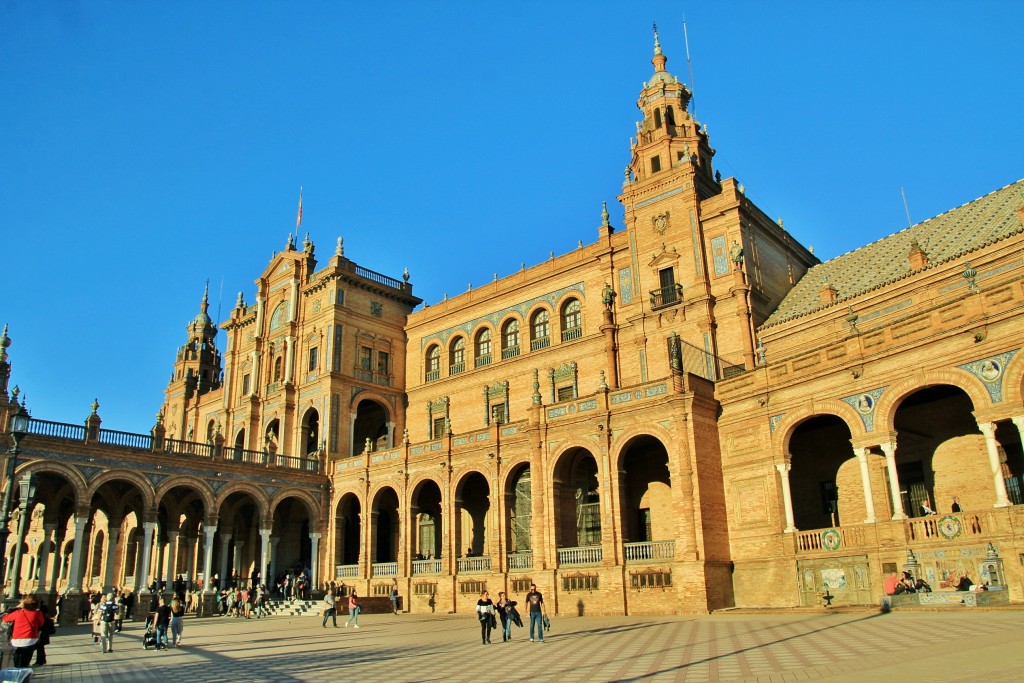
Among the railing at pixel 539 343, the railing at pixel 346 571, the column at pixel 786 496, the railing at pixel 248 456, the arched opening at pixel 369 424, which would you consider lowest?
the railing at pixel 346 571

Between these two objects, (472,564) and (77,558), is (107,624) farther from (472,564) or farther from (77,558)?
(472,564)

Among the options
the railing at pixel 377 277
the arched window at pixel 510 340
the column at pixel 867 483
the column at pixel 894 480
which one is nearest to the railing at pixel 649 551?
the column at pixel 867 483

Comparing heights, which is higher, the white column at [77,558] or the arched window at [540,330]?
the arched window at [540,330]

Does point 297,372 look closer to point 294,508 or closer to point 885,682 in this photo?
point 294,508

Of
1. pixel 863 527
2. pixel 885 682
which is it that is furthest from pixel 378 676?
pixel 863 527

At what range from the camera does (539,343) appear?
38594 mm

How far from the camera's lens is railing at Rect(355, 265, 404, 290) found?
148 ft

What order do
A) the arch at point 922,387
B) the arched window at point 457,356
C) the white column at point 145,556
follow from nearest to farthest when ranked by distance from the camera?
the arch at point 922,387, the white column at point 145,556, the arched window at point 457,356

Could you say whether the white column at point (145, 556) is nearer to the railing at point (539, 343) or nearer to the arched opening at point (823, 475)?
the railing at point (539, 343)

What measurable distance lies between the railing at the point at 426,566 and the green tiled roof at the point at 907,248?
54.8ft

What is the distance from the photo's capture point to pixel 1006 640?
12.8 metres

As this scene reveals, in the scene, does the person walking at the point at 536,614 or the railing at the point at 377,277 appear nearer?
the person walking at the point at 536,614

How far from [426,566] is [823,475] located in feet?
55.2

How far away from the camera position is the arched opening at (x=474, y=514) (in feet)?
120
